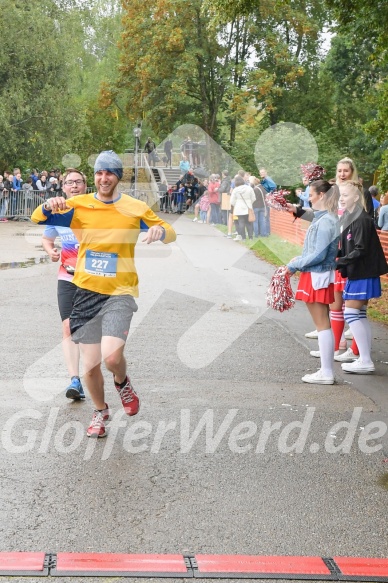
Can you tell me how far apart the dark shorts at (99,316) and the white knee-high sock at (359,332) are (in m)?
3.26

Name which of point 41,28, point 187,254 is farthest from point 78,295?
point 41,28

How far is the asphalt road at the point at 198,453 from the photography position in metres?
4.80

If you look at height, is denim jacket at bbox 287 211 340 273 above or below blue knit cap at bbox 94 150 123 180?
below

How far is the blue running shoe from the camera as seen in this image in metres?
7.60

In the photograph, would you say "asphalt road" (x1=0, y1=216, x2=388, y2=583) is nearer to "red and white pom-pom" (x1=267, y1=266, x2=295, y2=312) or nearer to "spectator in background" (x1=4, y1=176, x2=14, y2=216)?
"red and white pom-pom" (x1=267, y1=266, x2=295, y2=312)

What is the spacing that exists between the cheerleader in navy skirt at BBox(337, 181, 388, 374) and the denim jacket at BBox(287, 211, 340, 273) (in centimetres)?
48

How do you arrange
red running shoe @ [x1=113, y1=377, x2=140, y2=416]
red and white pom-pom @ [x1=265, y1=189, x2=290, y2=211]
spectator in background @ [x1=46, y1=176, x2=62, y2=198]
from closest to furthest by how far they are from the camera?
red running shoe @ [x1=113, y1=377, x2=140, y2=416] → red and white pom-pom @ [x1=265, y1=189, x2=290, y2=211] → spectator in background @ [x1=46, y1=176, x2=62, y2=198]

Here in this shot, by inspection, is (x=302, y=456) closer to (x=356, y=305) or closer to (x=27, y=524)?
(x=27, y=524)

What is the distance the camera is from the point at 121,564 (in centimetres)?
434

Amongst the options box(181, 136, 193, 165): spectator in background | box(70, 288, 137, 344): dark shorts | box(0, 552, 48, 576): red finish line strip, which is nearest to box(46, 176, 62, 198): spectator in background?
box(181, 136, 193, 165): spectator in background

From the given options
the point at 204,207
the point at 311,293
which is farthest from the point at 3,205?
the point at 311,293

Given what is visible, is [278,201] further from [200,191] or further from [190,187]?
[190,187]

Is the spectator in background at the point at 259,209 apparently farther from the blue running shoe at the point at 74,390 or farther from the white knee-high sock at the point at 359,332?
the blue running shoe at the point at 74,390

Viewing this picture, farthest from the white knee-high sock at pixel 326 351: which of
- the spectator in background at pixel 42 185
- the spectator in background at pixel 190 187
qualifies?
the spectator in background at pixel 42 185
